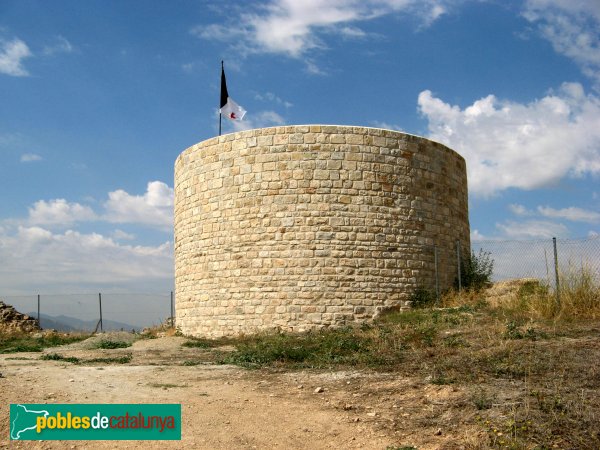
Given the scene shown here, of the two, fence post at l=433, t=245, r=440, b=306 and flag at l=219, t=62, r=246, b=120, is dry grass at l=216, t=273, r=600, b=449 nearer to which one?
fence post at l=433, t=245, r=440, b=306

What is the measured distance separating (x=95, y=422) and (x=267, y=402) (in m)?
1.88

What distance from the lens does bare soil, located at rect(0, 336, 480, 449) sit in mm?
5578

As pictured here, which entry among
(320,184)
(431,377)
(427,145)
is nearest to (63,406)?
(431,377)

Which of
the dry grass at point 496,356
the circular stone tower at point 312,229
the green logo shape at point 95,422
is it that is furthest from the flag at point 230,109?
the green logo shape at point 95,422

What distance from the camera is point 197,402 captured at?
6.79 meters

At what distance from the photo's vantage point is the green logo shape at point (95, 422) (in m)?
5.81

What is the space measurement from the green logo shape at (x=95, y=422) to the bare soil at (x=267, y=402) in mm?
121

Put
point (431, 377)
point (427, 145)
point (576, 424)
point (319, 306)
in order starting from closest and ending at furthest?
point (576, 424) → point (431, 377) → point (319, 306) → point (427, 145)

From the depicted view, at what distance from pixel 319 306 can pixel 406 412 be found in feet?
24.5

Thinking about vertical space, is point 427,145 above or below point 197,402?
above

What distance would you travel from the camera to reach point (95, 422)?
6.18 meters

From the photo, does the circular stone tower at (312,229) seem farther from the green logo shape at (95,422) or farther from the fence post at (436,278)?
the green logo shape at (95,422)

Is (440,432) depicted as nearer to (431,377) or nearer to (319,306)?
(431,377)

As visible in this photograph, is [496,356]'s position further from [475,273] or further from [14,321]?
[14,321]
